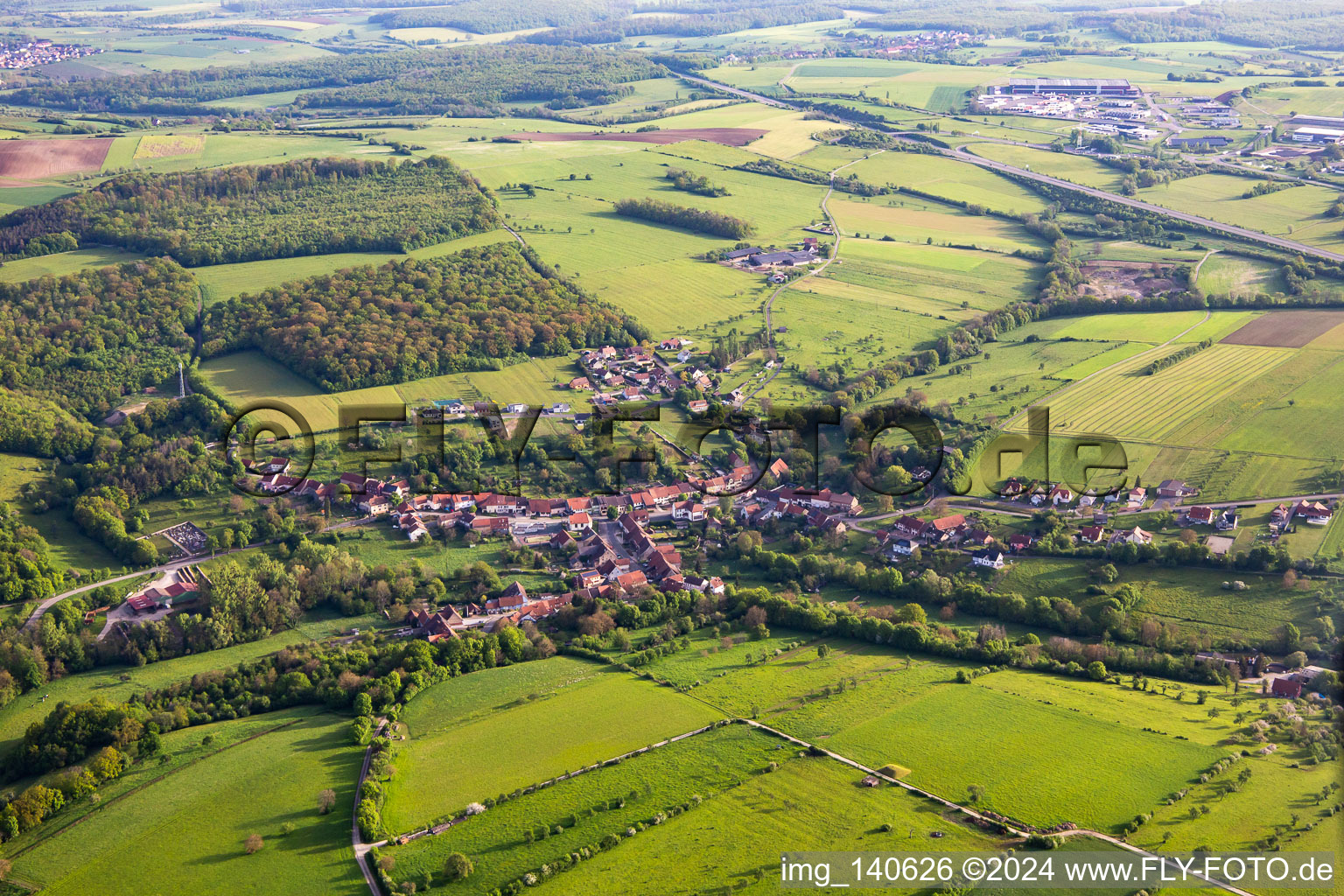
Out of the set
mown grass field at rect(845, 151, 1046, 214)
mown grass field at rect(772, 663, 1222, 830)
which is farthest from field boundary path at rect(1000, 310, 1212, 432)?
mown grass field at rect(845, 151, 1046, 214)

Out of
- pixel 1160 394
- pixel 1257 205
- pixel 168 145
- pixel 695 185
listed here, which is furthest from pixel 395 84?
pixel 1160 394

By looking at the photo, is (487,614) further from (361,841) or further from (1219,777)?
(1219,777)

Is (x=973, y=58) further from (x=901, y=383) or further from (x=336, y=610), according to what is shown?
(x=336, y=610)

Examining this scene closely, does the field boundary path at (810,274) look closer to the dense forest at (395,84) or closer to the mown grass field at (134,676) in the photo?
the mown grass field at (134,676)

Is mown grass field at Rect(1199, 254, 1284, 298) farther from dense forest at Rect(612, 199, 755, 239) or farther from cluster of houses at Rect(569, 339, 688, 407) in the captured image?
cluster of houses at Rect(569, 339, 688, 407)

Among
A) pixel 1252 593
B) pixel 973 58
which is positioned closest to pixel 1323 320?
pixel 1252 593

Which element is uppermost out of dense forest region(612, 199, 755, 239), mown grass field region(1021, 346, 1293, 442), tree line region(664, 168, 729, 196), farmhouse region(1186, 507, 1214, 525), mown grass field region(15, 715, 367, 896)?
tree line region(664, 168, 729, 196)
